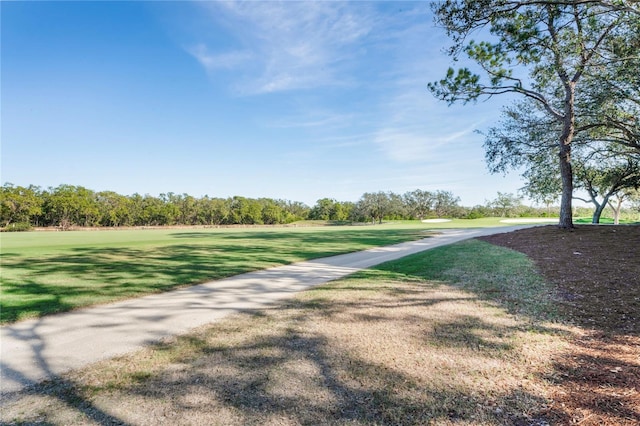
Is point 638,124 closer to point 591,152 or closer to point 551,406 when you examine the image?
point 591,152

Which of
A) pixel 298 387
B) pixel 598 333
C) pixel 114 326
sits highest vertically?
pixel 598 333

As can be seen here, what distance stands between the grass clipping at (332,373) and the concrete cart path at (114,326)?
1.58 feet

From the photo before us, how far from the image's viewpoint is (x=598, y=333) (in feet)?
14.1

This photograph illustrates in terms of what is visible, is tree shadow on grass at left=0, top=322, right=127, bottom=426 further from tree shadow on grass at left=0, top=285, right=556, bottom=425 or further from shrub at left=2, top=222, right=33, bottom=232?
shrub at left=2, top=222, right=33, bottom=232

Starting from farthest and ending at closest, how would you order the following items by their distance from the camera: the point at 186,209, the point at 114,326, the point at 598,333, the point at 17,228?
the point at 186,209 < the point at 17,228 < the point at 114,326 < the point at 598,333

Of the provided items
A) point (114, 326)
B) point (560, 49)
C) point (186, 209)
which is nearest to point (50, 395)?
point (114, 326)

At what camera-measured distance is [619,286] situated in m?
6.41

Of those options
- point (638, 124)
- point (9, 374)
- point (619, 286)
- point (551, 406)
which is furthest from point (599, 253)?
point (9, 374)

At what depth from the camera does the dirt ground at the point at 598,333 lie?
270 cm

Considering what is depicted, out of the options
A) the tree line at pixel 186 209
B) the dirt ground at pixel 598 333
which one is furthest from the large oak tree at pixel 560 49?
the tree line at pixel 186 209

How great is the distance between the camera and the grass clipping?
2.78 metres

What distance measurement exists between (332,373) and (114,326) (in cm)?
430

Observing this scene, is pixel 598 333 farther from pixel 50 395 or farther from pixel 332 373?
pixel 50 395

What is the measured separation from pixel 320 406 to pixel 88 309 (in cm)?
611
